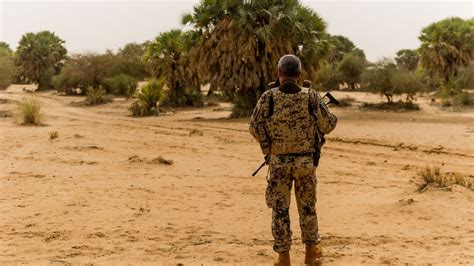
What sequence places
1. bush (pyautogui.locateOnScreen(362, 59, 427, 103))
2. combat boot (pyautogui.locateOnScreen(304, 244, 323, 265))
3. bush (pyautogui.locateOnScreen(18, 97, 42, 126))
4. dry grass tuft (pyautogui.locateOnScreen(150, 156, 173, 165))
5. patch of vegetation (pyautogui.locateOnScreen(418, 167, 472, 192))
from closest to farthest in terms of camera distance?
combat boot (pyautogui.locateOnScreen(304, 244, 323, 265)) < patch of vegetation (pyautogui.locateOnScreen(418, 167, 472, 192)) < dry grass tuft (pyautogui.locateOnScreen(150, 156, 173, 165)) < bush (pyautogui.locateOnScreen(18, 97, 42, 126)) < bush (pyautogui.locateOnScreen(362, 59, 427, 103))

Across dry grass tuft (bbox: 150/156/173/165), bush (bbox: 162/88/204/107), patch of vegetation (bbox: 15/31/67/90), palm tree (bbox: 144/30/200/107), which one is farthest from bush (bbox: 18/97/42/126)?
patch of vegetation (bbox: 15/31/67/90)

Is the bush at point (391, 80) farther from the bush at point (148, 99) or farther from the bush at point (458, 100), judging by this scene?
the bush at point (148, 99)

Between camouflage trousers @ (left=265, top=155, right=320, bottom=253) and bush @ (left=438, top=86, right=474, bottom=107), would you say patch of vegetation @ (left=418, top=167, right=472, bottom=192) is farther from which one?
bush @ (left=438, top=86, right=474, bottom=107)

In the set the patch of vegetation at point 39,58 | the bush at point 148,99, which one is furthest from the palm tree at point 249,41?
the patch of vegetation at point 39,58

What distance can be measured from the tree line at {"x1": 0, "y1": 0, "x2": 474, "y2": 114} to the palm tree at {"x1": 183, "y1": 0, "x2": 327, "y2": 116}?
4 centimetres

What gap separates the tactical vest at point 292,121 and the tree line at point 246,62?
14418mm

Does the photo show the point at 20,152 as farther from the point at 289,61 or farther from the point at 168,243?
the point at 289,61

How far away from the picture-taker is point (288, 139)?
168 inches

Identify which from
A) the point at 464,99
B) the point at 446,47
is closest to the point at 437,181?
the point at 464,99

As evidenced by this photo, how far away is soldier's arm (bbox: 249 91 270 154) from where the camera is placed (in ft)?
14.2

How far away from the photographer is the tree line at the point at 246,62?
1902cm

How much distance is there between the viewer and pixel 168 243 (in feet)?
16.7

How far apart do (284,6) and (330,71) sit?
57.3ft

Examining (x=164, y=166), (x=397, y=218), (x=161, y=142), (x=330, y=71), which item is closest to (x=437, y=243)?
(x=397, y=218)
